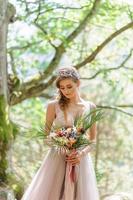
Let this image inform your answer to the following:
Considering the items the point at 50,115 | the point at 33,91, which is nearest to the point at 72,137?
the point at 50,115

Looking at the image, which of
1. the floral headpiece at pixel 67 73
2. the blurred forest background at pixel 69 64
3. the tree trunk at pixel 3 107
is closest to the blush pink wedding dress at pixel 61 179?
the floral headpiece at pixel 67 73

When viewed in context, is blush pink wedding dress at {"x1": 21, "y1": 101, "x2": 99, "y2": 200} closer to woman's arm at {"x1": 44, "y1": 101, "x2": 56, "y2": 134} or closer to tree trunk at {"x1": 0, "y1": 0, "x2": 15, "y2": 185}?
woman's arm at {"x1": 44, "y1": 101, "x2": 56, "y2": 134}

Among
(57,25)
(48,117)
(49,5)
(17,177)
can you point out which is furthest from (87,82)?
(48,117)

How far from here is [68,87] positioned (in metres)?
4.45

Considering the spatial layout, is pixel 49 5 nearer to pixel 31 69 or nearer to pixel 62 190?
pixel 31 69

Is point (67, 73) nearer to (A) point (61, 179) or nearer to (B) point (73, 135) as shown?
(B) point (73, 135)

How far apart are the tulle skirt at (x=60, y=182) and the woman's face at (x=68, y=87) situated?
1.76ft

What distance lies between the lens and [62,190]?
4.51 metres

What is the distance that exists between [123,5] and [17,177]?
320 centimetres

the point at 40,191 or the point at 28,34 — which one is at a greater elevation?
the point at 28,34

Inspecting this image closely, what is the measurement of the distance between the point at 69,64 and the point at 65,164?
5.04 metres

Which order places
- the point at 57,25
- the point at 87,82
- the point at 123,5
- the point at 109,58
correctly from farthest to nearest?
the point at 87,82
the point at 109,58
the point at 57,25
the point at 123,5

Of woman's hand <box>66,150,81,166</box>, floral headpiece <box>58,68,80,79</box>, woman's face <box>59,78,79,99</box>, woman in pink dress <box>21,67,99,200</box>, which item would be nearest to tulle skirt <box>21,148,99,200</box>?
woman in pink dress <box>21,67,99,200</box>

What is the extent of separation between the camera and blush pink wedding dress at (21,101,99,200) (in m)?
4.46
